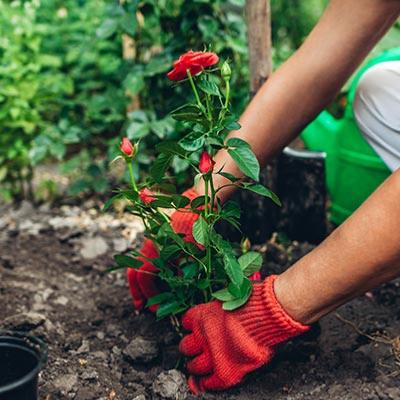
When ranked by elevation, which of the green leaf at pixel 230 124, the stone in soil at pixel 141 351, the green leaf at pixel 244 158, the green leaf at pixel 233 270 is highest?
the green leaf at pixel 230 124

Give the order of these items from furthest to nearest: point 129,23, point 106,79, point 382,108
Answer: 1. point 106,79
2. point 129,23
3. point 382,108

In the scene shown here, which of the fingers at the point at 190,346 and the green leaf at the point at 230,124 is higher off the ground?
the green leaf at the point at 230,124

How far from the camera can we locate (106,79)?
3135mm

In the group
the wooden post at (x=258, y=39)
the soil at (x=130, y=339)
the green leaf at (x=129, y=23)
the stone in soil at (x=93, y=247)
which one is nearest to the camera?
the soil at (x=130, y=339)

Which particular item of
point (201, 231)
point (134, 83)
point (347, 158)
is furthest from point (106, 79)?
point (201, 231)

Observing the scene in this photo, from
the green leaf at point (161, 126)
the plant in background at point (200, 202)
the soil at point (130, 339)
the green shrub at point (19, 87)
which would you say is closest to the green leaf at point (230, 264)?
the plant in background at point (200, 202)

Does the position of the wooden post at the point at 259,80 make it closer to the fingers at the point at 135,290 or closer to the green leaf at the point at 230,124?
the fingers at the point at 135,290

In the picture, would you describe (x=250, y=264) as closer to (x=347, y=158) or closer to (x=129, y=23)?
(x=347, y=158)

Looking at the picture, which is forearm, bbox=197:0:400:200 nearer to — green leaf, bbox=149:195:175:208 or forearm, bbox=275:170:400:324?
green leaf, bbox=149:195:175:208

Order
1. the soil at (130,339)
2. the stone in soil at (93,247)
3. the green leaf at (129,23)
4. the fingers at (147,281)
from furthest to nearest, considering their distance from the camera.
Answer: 1. the green leaf at (129,23)
2. the stone in soil at (93,247)
3. the fingers at (147,281)
4. the soil at (130,339)

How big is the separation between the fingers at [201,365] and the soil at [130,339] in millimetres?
53

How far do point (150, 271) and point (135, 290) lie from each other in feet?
0.32

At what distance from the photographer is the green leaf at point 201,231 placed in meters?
1.59

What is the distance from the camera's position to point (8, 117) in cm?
292
